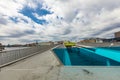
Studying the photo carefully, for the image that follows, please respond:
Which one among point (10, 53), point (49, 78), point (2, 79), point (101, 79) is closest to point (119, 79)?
point (101, 79)

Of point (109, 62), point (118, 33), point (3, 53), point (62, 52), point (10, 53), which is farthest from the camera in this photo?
point (118, 33)

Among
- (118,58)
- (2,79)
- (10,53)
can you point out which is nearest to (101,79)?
(118,58)

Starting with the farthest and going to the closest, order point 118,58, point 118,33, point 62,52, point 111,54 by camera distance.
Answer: point 118,33
point 62,52
point 111,54
point 118,58

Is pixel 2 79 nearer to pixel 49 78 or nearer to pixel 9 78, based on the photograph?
pixel 9 78

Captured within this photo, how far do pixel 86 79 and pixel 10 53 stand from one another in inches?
409

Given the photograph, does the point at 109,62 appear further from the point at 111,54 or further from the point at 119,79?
the point at 119,79

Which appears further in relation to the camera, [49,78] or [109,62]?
[109,62]

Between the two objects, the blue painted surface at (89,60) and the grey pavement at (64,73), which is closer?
the grey pavement at (64,73)

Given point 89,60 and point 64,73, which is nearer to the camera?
point 64,73

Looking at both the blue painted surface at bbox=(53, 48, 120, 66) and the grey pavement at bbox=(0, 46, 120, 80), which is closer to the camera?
the grey pavement at bbox=(0, 46, 120, 80)

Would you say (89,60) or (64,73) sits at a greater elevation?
(64,73)

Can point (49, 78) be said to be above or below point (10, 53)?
below

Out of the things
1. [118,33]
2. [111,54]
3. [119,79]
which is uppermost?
[118,33]

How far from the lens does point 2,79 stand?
7.66 meters
